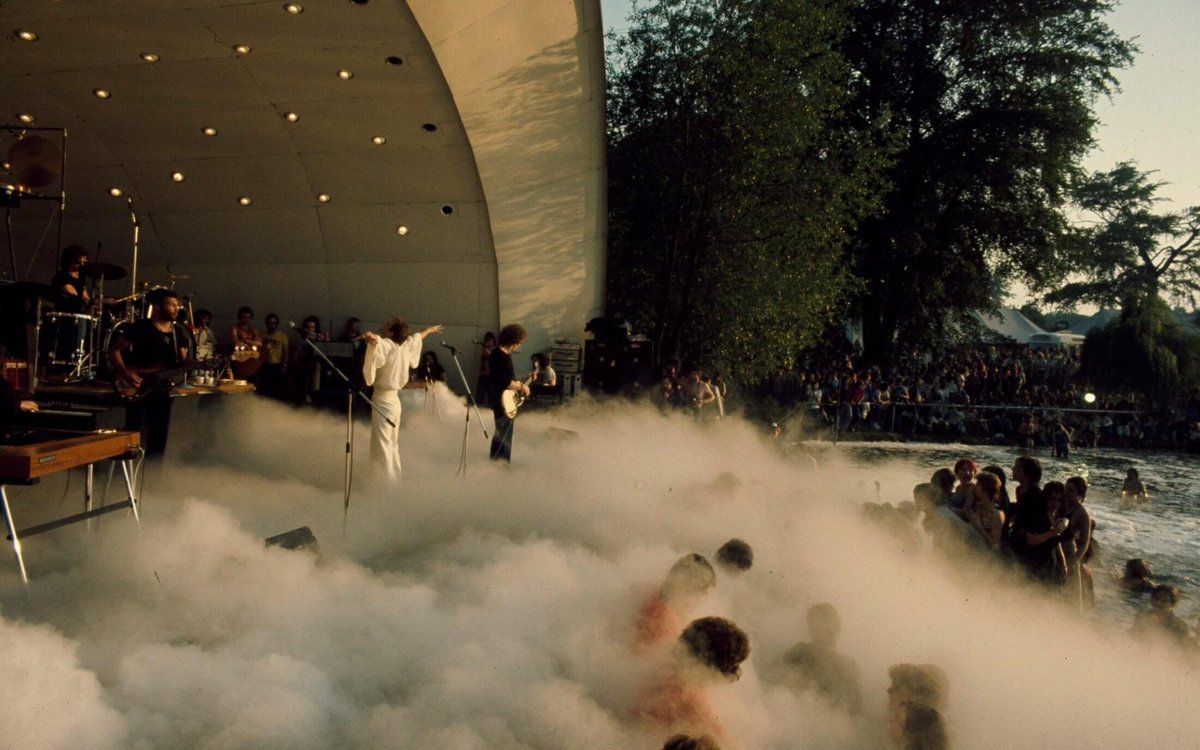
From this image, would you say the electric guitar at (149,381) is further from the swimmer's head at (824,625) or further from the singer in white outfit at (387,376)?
the swimmer's head at (824,625)

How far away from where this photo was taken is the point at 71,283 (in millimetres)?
7328

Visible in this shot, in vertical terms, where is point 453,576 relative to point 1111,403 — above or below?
below

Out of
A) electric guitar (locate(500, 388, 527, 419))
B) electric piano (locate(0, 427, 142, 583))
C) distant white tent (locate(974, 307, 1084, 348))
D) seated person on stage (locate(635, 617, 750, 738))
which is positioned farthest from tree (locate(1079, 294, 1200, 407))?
electric piano (locate(0, 427, 142, 583))

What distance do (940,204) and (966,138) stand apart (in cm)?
200

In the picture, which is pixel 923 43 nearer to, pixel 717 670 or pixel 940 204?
pixel 940 204

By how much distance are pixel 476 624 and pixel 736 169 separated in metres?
13.5

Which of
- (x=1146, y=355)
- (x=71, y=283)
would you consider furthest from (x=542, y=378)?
(x=1146, y=355)

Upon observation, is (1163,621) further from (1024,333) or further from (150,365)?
(1024,333)

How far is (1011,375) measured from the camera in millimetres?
20969

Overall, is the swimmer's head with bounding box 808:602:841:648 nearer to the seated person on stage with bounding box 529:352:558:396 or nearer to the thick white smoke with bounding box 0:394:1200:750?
the thick white smoke with bounding box 0:394:1200:750

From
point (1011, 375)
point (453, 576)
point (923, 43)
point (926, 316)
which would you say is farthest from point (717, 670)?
point (923, 43)

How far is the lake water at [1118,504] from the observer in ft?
27.5

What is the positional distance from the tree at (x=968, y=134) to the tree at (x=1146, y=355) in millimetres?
2594

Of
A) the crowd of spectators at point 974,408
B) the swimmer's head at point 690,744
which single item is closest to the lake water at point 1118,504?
the crowd of spectators at point 974,408
